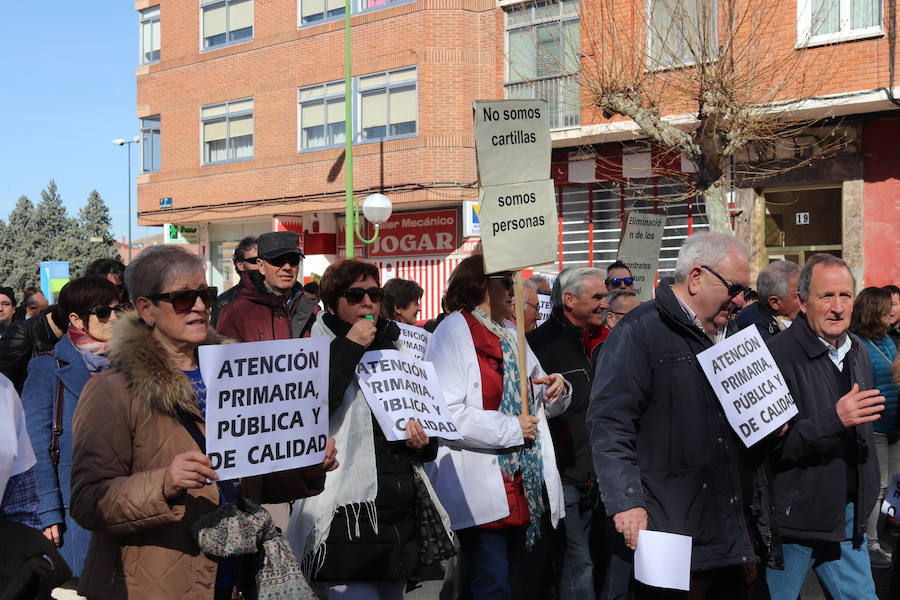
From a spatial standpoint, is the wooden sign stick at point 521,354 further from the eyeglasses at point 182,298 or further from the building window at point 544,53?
the building window at point 544,53

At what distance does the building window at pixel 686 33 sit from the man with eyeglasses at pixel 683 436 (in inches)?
420

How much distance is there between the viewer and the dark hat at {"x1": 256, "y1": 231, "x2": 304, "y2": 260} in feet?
21.3

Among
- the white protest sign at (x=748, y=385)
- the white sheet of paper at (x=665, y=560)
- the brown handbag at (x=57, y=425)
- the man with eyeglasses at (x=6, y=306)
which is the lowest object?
the white sheet of paper at (x=665, y=560)

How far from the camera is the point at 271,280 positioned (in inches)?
259

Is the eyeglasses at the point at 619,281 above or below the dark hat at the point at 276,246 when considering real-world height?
below

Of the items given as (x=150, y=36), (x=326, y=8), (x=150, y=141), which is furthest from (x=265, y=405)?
(x=150, y=36)

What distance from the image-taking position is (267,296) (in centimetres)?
664

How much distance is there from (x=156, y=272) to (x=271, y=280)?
314 cm

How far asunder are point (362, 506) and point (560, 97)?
58.8 ft

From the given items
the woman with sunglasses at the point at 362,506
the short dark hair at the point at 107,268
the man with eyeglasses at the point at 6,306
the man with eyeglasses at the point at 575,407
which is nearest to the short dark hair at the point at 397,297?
the man with eyeglasses at the point at 575,407

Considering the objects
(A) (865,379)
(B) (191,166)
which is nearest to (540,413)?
(A) (865,379)

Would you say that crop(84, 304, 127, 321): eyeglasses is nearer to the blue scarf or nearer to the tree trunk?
the blue scarf

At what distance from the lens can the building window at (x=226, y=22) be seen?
27.1 metres

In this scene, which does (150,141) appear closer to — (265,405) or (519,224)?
(519,224)
